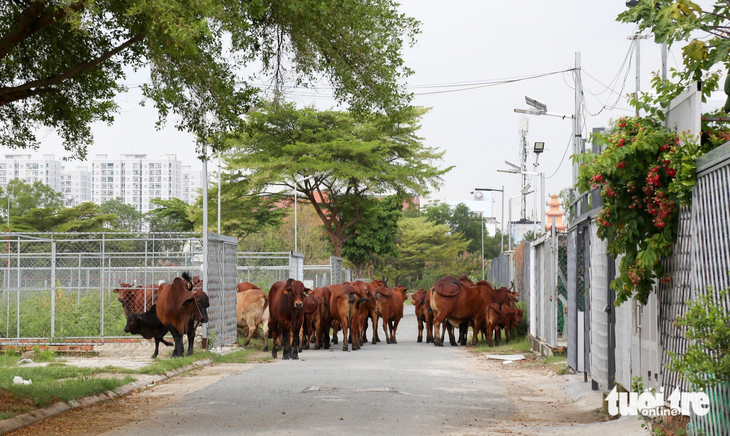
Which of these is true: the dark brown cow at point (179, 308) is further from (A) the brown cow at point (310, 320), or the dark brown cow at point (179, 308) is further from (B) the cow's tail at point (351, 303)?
(B) the cow's tail at point (351, 303)

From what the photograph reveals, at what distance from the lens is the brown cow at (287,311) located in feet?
57.2

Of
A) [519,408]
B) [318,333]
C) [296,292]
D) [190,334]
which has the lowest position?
[519,408]

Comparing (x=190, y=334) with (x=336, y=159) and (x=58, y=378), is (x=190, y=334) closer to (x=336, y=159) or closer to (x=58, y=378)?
(x=58, y=378)

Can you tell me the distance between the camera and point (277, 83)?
1319 centimetres

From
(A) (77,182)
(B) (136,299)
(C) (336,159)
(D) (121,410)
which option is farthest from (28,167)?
(D) (121,410)

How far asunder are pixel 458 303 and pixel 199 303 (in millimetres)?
7446

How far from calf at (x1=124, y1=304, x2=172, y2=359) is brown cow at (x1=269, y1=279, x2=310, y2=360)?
2.32 metres

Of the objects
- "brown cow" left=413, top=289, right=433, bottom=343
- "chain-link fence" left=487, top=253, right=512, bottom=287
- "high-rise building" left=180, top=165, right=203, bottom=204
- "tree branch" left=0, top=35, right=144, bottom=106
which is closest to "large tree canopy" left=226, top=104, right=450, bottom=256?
"chain-link fence" left=487, top=253, right=512, bottom=287

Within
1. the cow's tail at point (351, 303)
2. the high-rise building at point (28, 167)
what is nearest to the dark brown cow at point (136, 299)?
the cow's tail at point (351, 303)

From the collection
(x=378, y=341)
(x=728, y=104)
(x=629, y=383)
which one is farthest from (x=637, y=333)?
(x=378, y=341)

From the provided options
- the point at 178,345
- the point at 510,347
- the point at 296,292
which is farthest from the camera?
the point at 510,347

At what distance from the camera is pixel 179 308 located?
1670 cm

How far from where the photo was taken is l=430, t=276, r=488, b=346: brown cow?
70.2 ft

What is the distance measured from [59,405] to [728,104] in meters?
8.41
